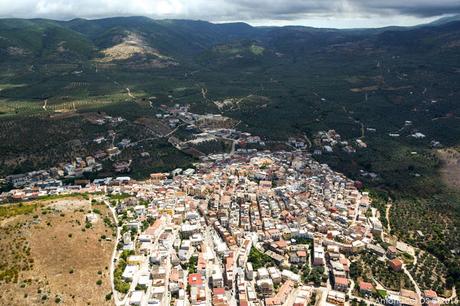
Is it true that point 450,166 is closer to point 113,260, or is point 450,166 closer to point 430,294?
point 430,294

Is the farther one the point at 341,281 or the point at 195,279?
the point at 341,281

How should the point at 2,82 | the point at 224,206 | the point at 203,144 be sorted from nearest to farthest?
1. the point at 224,206
2. the point at 203,144
3. the point at 2,82

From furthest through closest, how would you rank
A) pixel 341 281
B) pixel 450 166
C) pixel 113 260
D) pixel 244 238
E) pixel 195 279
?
pixel 450 166 → pixel 244 238 → pixel 113 260 → pixel 341 281 → pixel 195 279

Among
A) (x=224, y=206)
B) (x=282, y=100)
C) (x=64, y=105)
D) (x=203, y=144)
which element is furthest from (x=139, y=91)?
(x=224, y=206)

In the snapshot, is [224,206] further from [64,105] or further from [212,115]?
[64,105]

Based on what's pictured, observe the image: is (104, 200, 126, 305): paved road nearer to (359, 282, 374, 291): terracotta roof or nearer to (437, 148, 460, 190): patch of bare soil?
(359, 282, 374, 291): terracotta roof

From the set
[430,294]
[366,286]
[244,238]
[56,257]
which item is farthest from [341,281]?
[56,257]

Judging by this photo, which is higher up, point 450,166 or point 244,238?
point 450,166
